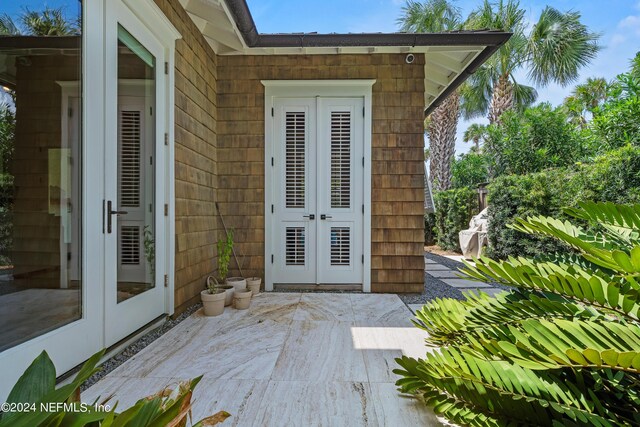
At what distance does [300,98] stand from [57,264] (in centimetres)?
295

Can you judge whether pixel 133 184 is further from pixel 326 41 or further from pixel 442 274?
pixel 442 274

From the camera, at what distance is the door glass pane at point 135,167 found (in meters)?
2.28

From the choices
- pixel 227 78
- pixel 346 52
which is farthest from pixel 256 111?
pixel 346 52

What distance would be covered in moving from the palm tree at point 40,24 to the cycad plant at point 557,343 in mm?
2348

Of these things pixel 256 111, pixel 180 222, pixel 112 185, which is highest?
pixel 256 111

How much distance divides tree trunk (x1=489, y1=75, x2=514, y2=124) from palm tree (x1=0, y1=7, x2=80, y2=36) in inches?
392

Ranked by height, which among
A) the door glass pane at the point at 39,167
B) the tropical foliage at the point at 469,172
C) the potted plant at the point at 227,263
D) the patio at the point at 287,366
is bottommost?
the patio at the point at 287,366

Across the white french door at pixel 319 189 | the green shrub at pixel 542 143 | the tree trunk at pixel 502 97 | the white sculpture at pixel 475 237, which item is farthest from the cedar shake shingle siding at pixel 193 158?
the tree trunk at pixel 502 97

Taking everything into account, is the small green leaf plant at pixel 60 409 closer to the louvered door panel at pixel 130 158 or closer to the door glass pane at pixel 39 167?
the door glass pane at pixel 39 167

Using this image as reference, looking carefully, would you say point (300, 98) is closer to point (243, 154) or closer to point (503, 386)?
point (243, 154)

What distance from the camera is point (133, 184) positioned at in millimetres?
2408

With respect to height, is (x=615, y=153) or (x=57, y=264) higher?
(x=615, y=153)

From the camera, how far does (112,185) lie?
2.16m

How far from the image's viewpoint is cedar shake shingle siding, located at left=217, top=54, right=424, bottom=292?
12.6 feet
